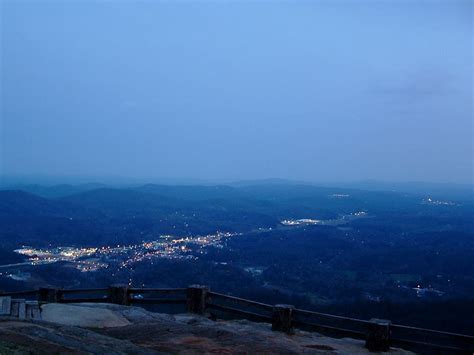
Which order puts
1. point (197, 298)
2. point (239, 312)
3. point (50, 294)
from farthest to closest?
point (50, 294) → point (197, 298) → point (239, 312)

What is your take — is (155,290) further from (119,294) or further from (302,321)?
(302,321)

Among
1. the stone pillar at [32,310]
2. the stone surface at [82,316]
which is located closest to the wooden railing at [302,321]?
the stone surface at [82,316]

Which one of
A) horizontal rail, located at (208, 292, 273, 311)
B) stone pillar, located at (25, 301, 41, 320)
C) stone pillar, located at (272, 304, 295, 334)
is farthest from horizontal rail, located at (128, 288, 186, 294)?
stone pillar, located at (272, 304, 295, 334)

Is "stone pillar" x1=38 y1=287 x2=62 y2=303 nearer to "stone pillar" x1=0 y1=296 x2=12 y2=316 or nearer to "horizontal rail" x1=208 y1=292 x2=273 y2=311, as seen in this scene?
"stone pillar" x1=0 y1=296 x2=12 y2=316

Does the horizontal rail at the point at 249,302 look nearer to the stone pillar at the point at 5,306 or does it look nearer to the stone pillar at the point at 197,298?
the stone pillar at the point at 197,298

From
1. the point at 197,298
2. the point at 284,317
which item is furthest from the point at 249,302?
the point at 197,298

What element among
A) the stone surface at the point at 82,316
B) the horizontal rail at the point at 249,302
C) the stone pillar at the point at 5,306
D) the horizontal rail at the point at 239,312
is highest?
the stone pillar at the point at 5,306
